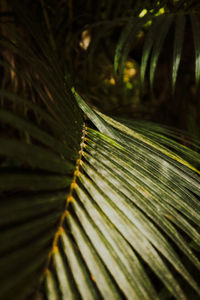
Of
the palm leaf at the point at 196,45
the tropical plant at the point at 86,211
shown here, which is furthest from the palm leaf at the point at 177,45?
the tropical plant at the point at 86,211

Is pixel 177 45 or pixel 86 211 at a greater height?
pixel 177 45

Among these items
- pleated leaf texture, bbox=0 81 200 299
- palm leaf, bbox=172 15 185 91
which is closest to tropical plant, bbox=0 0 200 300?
pleated leaf texture, bbox=0 81 200 299

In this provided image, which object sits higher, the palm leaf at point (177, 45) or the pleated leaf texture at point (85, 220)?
the palm leaf at point (177, 45)

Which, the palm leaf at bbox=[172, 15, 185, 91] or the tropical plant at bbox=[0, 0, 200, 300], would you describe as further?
the palm leaf at bbox=[172, 15, 185, 91]

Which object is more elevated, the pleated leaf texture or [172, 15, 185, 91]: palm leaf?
[172, 15, 185, 91]: palm leaf

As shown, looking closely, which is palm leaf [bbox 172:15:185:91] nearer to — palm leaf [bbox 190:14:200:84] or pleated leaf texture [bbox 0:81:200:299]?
palm leaf [bbox 190:14:200:84]

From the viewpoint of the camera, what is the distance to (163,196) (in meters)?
0.35

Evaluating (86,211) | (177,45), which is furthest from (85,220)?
(177,45)

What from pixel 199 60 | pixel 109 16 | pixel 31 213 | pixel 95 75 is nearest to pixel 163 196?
pixel 31 213

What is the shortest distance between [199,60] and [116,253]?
53cm

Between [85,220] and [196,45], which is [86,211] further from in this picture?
[196,45]

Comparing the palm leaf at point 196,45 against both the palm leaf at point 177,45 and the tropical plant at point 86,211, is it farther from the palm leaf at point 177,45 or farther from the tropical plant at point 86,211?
the tropical plant at point 86,211

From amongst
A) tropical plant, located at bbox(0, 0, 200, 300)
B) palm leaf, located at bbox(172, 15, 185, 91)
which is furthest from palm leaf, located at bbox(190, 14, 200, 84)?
tropical plant, located at bbox(0, 0, 200, 300)

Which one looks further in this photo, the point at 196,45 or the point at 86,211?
the point at 196,45
